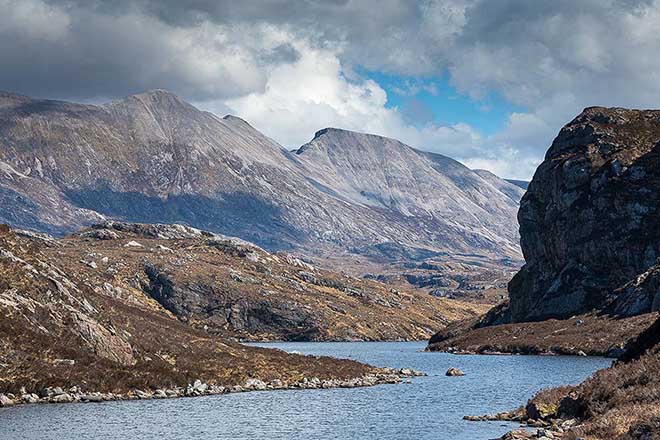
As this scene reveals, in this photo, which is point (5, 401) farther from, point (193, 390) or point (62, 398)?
point (193, 390)

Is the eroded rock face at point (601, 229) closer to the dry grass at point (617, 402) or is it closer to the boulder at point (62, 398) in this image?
the dry grass at point (617, 402)

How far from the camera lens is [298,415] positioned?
66.9 m

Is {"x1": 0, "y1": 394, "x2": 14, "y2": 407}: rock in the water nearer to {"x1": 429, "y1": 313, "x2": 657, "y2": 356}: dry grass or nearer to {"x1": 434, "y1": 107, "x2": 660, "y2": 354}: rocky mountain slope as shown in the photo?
{"x1": 429, "y1": 313, "x2": 657, "y2": 356}: dry grass

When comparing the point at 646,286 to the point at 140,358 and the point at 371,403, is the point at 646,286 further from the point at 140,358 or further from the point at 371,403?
the point at 140,358

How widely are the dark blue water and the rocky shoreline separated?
2.22m

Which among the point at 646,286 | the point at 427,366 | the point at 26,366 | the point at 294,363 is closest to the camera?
the point at 26,366

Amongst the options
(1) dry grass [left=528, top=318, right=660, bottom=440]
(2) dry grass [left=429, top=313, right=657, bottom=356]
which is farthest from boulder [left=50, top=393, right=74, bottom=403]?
(2) dry grass [left=429, top=313, right=657, bottom=356]

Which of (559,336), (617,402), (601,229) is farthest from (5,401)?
(601,229)

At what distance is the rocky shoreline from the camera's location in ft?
224

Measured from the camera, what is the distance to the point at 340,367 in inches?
4281

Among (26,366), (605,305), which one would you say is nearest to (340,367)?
(26,366)

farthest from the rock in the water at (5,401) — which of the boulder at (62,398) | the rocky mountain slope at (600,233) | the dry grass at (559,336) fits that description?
the rocky mountain slope at (600,233)

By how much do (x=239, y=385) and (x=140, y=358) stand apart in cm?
1150

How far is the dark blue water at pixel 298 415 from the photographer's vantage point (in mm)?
55781
